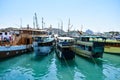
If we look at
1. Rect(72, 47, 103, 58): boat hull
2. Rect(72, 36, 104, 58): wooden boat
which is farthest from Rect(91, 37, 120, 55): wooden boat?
Rect(72, 47, 103, 58): boat hull

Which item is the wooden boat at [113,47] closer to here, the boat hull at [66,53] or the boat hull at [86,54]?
the boat hull at [86,54]

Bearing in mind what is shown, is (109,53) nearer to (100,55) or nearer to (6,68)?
(100,55)

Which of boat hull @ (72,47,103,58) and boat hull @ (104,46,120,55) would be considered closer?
boat hull @ (72,47,103,58)

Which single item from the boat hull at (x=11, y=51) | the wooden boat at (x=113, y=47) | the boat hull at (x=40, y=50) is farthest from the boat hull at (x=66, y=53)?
the wooden boat at (x=113, y=47)

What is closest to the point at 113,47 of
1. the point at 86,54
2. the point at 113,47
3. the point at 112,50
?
the point at 113,47

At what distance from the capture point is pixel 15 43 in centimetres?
2888

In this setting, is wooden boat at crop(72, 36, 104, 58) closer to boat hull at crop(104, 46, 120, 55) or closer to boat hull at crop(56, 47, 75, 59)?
boat hull at crop(56, 47, 75, 59)

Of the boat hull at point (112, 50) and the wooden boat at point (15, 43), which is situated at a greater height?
the wooden boat at point (15, 43)

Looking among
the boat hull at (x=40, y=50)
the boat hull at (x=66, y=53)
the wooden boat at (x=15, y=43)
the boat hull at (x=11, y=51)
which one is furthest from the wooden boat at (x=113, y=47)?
the boat hull at (x=11, y=51)

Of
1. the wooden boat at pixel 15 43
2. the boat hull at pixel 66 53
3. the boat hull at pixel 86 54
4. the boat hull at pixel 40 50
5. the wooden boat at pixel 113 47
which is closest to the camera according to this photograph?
the boat hull at pixel 66 53

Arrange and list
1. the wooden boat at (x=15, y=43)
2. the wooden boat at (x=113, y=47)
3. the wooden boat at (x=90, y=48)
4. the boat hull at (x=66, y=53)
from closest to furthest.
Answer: the boat hull at (x=66, y=53), the wooden boat at (x=90, y=48), the wooden boat at (x=15, y=43), the wooden boat at (x=113, y=47)

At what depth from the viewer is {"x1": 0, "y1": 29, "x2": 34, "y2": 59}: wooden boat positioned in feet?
81.5

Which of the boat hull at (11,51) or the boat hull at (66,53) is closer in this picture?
the boat hull at (66,53)

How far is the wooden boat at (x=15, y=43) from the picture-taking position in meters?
24.8
